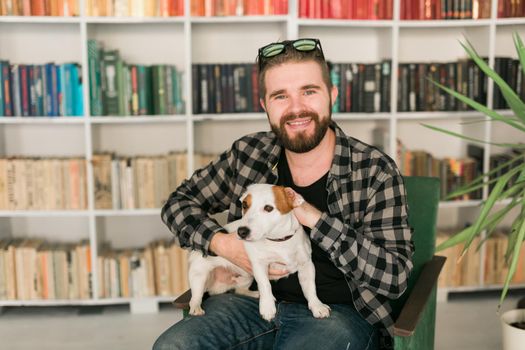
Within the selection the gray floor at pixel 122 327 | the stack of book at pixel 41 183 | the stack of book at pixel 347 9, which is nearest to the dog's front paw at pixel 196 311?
the gray floor at pixel 122 327

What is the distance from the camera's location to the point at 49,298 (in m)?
3.53

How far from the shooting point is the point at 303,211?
73.6 inches

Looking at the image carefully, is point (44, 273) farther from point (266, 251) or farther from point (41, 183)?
point (266, 251)

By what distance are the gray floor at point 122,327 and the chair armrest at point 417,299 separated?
41.7 inches

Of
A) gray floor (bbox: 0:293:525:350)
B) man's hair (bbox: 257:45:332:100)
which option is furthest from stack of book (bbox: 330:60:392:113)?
man's hair (bbox: 257:45:332:100)

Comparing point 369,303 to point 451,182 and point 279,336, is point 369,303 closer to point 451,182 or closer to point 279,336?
point 279,336

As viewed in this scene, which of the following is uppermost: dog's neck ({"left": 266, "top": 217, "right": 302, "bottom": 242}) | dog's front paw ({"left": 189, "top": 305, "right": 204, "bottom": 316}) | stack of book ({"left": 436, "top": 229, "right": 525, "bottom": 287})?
dog's neck ({"left": 266, "top": 217, "right": 302, "bottom": 242})

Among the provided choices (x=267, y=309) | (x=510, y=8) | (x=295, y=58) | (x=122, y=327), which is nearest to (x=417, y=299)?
(x=267, y=309)

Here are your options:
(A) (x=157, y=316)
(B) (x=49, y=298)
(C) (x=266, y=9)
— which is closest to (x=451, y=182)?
(C) (x=266, y=9)

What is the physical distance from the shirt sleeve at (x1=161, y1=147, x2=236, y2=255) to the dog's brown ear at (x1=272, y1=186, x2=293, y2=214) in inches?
13.3

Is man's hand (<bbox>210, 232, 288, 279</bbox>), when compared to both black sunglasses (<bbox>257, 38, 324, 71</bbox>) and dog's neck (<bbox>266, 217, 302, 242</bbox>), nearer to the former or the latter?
dog's neck (<bbox>266, 217, 302, 242</bbox>)

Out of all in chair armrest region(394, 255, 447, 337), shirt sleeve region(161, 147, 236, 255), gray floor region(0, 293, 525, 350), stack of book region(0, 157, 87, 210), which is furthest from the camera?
stack of book region(0, 157, 87, 210)

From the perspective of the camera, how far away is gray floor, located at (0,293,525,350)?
10.5 feet

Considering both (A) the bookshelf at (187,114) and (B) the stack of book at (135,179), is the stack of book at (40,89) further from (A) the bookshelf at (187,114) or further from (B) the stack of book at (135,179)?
(B) the stack of book at (135,179)
